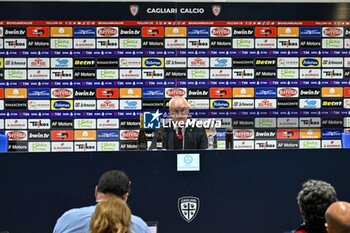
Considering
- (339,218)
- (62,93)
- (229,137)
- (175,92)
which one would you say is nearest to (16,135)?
(62,93)

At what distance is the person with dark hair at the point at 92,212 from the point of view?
8.09 feet

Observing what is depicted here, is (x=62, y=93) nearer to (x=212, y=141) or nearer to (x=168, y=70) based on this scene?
(x=168, y=70)

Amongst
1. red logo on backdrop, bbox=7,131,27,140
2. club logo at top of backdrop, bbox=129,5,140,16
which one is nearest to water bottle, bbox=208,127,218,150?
club logo at top of backdrop, bbox=129,5,140,16

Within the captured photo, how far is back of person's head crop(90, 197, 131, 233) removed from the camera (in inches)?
76.7

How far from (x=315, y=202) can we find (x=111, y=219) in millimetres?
1018

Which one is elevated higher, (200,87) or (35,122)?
(200,87)

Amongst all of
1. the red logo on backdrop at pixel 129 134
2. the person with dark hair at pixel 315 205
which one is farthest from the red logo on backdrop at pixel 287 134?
the person with dark hair at pixel 315 205

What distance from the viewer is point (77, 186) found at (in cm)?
425

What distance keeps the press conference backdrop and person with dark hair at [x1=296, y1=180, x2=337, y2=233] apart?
15.6ft

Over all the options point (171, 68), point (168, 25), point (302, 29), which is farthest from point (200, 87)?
point (302, 29)

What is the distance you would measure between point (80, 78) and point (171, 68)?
4.11 feet

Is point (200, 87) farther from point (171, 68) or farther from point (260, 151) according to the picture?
point (260, 151)

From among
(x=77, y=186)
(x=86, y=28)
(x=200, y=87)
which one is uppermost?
(x=86, y=28)

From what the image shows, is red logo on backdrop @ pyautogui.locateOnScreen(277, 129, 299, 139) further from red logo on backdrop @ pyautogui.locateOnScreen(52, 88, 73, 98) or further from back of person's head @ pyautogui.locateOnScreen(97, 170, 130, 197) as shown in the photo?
back of person's head @ pyautogui.locateOnScreen(97, 170, 130, 197)
